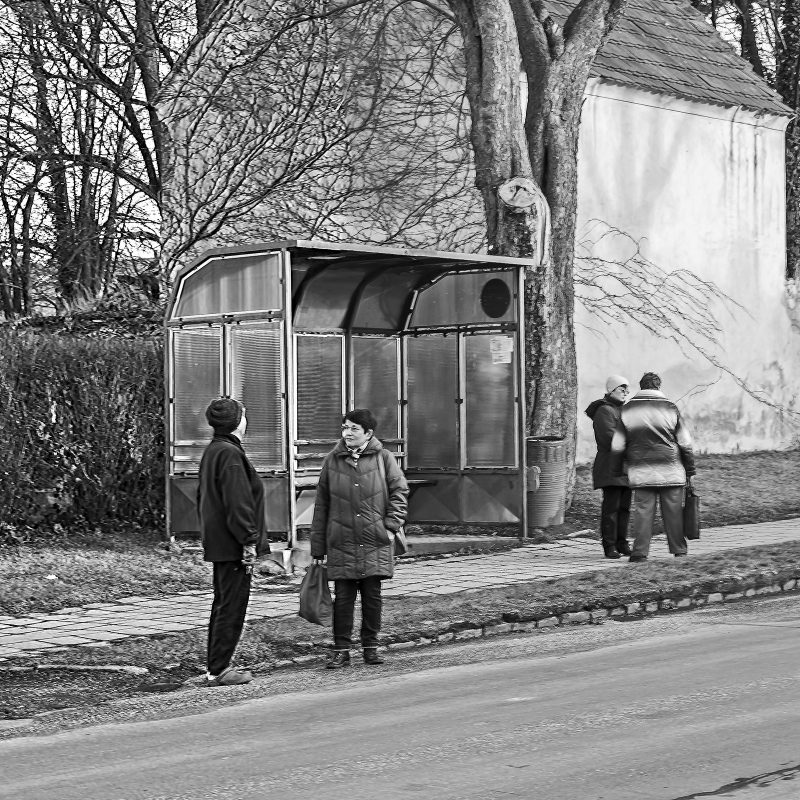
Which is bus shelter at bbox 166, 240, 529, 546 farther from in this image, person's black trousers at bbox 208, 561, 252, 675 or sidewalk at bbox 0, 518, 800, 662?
person's black trousers at bbox 208, 561, 252, 675

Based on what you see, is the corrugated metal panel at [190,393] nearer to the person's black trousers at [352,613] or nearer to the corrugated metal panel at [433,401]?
the corrugated metal panel at [433,401]

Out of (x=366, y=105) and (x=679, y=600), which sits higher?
(x=366, y=105)

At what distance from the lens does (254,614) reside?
10.9m

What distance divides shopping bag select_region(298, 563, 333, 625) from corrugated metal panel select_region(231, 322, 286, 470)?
3.94 meters

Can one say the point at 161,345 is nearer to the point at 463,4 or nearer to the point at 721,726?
the point at 463,4

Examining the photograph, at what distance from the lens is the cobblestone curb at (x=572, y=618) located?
987 centimetres

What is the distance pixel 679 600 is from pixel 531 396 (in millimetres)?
5042

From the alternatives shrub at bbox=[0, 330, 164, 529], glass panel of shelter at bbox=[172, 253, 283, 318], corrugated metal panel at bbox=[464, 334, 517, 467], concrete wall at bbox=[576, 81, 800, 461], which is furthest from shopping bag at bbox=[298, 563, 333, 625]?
concrete wall at bbox=[576, 81, 800, 461]

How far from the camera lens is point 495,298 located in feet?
50.3

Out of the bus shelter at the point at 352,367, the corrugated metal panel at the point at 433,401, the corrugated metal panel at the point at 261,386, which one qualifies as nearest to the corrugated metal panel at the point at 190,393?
the bus shelter at the point at 352,367

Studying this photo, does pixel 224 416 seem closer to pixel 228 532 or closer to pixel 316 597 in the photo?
pixel 228 532

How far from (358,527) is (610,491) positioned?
5.26m

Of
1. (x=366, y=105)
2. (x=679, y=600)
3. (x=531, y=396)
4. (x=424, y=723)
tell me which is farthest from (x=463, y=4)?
(x=424, y=723)

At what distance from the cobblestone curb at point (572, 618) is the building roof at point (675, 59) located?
12.0 m
